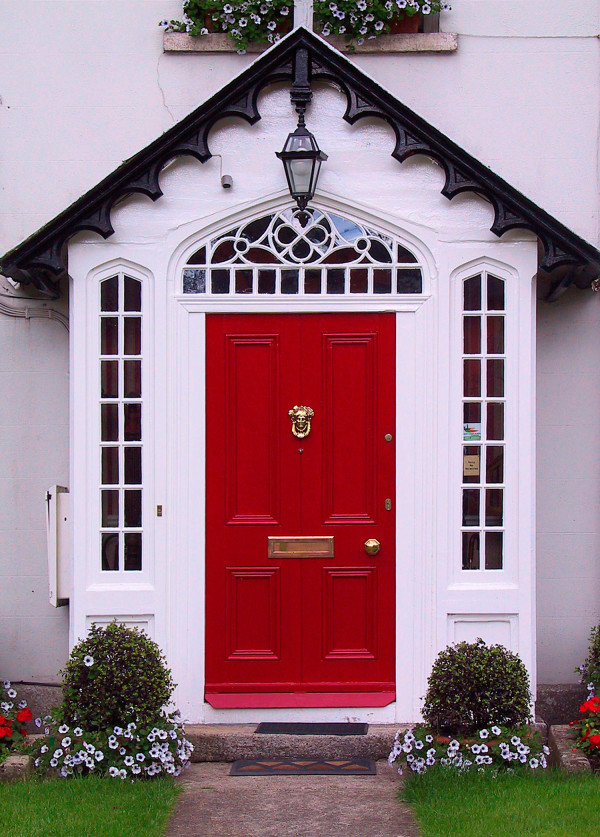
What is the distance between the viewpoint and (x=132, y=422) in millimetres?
6668

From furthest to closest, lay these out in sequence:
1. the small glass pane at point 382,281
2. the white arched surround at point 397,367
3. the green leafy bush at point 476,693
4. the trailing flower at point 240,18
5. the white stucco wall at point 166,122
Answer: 1. the white stucco wall at point 166,122
2. the trailing flower at point 240,18
3. the small glass pane at point 382,281
4. the white arched surround at point 397,367
5. the green leafy bush at point 476,693

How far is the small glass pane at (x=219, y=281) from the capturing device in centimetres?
668

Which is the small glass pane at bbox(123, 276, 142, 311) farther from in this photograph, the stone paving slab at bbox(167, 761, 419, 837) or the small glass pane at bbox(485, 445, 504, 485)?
the stone paving slab at bbox(167, 761, 419, 837)

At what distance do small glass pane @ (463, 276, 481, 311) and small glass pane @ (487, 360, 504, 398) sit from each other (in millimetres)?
367

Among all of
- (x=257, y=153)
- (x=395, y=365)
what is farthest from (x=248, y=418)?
(x=257, y=153)

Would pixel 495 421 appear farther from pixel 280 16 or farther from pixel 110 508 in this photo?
pixel 280 16

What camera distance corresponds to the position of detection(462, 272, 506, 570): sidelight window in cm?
664

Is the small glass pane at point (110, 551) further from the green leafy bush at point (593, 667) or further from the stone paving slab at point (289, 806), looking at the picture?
the green leafy bush at point (593, 667)

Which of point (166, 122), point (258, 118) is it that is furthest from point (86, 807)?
point (166, 122)

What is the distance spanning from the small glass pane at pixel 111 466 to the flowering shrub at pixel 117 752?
1.53 m

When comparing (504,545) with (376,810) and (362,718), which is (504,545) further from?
(376,810)

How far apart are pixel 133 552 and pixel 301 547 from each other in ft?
3.52

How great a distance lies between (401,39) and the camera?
712 cm

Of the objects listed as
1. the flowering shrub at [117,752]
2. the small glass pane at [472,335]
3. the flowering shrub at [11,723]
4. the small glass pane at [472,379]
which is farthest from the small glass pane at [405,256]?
the flowering shrub at [11,723]
